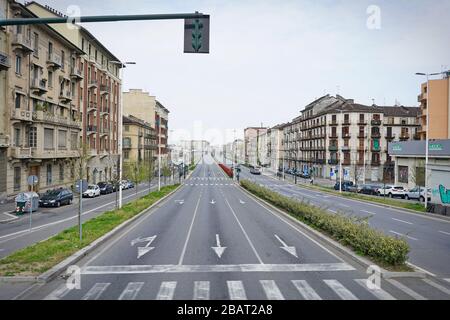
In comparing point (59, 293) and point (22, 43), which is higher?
point (22, 43)

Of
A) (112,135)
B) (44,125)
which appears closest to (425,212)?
(44,125)

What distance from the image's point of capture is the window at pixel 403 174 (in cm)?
5269

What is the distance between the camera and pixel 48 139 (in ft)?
131

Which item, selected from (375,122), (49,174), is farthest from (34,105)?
(375,122)

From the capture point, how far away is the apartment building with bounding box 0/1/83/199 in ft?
110

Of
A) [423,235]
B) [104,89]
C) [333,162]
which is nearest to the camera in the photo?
[423,235]

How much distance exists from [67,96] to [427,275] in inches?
1751

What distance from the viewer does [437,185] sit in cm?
3328

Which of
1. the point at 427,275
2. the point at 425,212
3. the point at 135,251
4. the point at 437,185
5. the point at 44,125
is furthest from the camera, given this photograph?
the point at 44,125

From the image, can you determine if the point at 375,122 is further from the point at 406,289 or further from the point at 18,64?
the point at 406,289

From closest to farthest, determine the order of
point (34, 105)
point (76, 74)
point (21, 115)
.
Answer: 1. point (21, 115)
2. point (34, 105)
3. point (76, 74)

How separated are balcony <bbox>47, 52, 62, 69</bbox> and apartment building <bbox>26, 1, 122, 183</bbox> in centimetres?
47

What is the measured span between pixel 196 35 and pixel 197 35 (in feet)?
0.08
